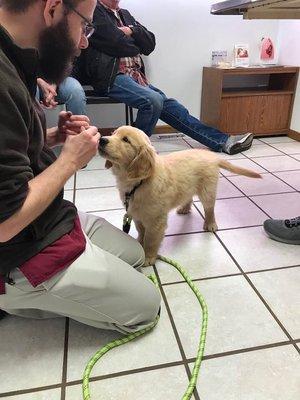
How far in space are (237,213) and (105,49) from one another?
61.4 inches

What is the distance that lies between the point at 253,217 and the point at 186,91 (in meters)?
2.02

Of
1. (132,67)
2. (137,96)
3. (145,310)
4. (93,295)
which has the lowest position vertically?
(145,310)

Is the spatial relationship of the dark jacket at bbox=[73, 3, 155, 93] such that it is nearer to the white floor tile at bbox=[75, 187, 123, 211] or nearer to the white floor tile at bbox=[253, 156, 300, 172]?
the white floor tile at bbox=[75, 187, 123, 211]

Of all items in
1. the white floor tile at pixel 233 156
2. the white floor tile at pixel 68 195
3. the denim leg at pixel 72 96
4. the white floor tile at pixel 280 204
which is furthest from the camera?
the white floor tile at pixel 233 156

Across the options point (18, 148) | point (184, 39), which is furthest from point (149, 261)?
point (184, 39)

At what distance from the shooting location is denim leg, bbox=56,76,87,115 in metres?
2.39

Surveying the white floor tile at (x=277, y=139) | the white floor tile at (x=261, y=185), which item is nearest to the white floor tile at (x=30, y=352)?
the white floor tile at (x=261, y=185)

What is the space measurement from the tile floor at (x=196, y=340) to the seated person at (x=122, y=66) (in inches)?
50.8

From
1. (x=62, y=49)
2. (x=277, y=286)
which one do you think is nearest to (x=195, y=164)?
(x=277, y=286)

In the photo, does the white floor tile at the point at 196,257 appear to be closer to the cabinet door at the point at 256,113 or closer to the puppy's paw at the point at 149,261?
the puppy's paw at the point at 149,261

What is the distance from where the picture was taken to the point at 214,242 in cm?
165

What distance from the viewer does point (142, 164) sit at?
134cm

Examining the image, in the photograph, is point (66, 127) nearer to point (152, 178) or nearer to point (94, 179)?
point (152, 178)

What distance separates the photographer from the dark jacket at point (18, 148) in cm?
73
